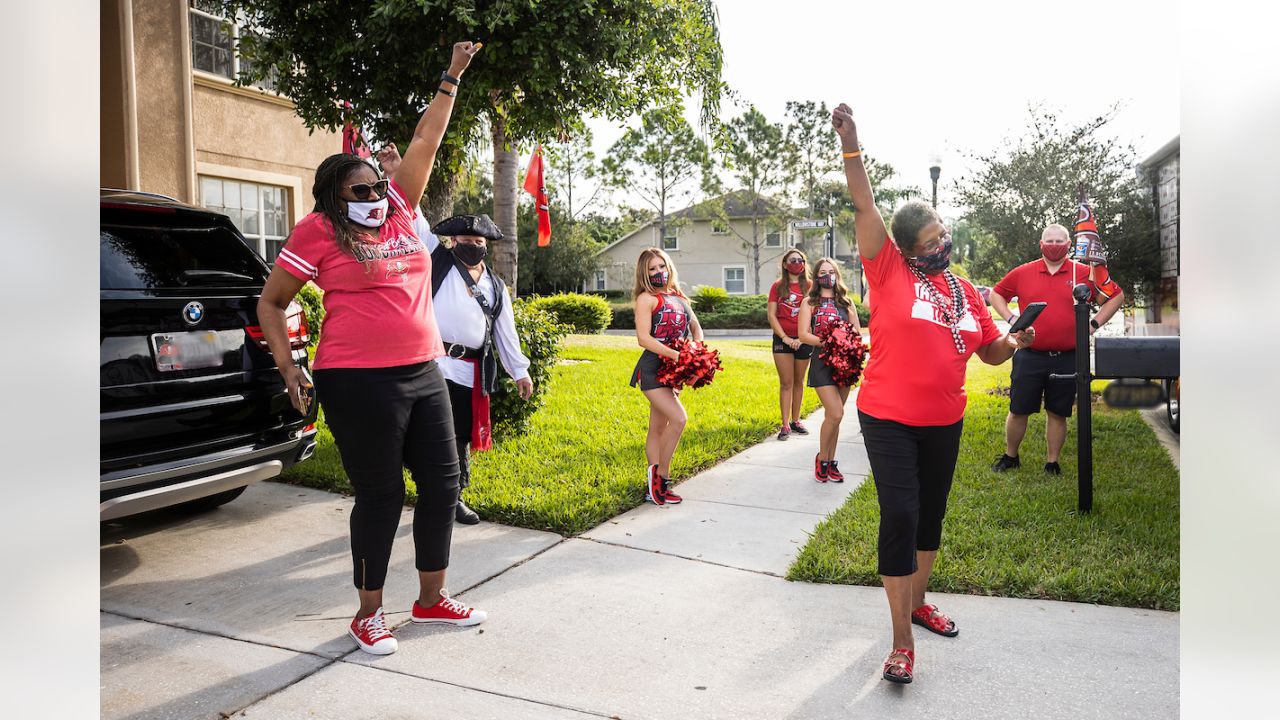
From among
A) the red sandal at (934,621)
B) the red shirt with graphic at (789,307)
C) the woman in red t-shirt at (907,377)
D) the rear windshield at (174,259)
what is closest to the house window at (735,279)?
the red shirt with graphic at (789,307)

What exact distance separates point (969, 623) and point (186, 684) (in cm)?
332

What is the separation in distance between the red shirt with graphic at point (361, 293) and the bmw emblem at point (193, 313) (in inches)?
44.8

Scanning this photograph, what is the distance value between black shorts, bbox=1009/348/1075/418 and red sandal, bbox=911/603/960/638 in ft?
10.7

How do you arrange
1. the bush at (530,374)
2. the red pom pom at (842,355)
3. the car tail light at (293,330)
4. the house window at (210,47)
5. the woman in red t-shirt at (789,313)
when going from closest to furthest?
1. the car tail light at (293,330)
2. the red pom pom at (842,355)
3. the bush at (530,374)
4. the woman in red t-shirt at (789,313)
5. the house window at (210,47)

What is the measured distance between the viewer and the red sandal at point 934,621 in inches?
155

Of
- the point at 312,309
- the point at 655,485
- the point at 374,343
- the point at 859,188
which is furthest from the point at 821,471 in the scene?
the point at 312,309

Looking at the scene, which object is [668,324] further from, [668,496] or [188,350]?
[188,350]

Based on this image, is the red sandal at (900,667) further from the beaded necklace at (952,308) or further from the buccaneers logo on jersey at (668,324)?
the buccaneers logo on jersey at (668,324)

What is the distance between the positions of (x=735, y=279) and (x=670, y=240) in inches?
165

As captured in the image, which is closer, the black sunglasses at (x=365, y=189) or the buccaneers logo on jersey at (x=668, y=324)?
the black sunglasses at (x=365, y=189)

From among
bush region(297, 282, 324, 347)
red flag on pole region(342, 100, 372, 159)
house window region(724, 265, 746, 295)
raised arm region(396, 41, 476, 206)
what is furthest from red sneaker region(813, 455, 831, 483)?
house window region(724, 265, 746, 295)

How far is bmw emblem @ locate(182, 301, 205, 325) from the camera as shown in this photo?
14.4 feet

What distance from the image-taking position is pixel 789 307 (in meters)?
8.35
